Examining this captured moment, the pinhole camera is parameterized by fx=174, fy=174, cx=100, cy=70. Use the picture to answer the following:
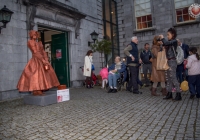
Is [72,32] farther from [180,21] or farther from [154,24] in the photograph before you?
[180,21]

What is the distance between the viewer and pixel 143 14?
13.5 metres

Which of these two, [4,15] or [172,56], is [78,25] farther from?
[172,56]

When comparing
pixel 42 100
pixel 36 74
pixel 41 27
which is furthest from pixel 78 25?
pixel 42 100

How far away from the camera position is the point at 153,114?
12.1 feet

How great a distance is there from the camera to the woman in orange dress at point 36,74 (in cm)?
507

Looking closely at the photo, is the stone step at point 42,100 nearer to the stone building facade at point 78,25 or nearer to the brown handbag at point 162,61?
the stone building facade at point 78,25

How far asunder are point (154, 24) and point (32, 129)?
12053mm

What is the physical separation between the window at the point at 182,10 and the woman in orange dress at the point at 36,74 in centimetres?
1051

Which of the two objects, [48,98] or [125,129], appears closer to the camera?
[125,129]

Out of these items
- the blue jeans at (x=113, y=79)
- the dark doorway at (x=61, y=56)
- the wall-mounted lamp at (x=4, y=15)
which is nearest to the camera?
the wall-mounted lamp at (x=4, y=15)

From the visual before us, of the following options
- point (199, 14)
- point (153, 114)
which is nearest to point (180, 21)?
point (199, 14)

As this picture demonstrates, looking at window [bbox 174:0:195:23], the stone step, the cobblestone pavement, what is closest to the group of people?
the cobblestone pavement

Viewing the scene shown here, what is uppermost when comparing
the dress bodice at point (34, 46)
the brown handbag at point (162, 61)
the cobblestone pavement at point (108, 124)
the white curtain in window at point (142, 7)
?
the white curtain in window at point (142, 7)

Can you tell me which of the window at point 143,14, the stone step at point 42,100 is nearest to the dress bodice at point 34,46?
the stone step at point 42,100
